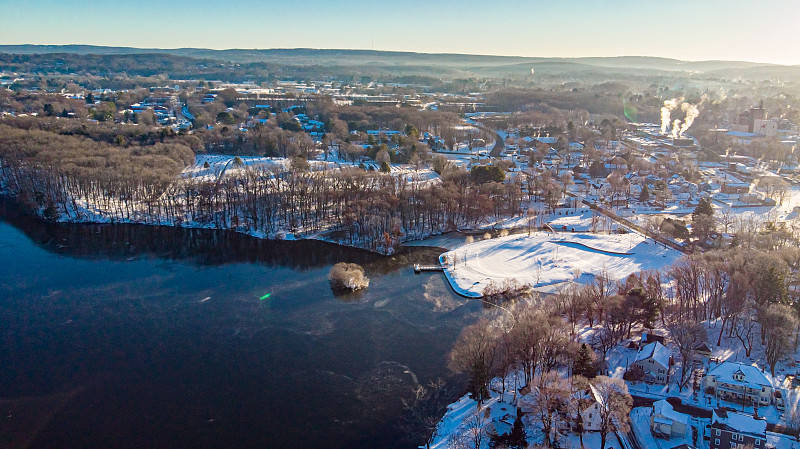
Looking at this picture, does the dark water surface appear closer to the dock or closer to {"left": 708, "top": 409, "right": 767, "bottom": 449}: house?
the dock

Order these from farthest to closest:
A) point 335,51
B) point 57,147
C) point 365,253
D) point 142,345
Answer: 1. point 335,51
2. point 57,147
3. point 365,253
4. point 142,345

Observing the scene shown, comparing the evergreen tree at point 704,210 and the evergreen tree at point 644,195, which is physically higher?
the evergreen tree at point 704,210

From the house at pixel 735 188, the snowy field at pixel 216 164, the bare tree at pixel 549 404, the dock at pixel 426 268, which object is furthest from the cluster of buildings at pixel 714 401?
the snowy field at pixel 216 164

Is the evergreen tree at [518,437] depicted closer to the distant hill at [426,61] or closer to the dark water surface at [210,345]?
the dark water surface at [210,345]

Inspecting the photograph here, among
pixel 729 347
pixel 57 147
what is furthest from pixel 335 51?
pixel 729 347

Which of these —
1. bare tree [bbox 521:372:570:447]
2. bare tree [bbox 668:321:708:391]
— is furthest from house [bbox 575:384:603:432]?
bare tree [bbox 668:321:708:391]

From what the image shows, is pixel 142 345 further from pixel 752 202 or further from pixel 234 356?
pixel 752 202

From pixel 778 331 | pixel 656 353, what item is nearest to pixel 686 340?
pixel 656 353

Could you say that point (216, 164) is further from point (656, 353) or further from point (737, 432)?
point (737, 432)
